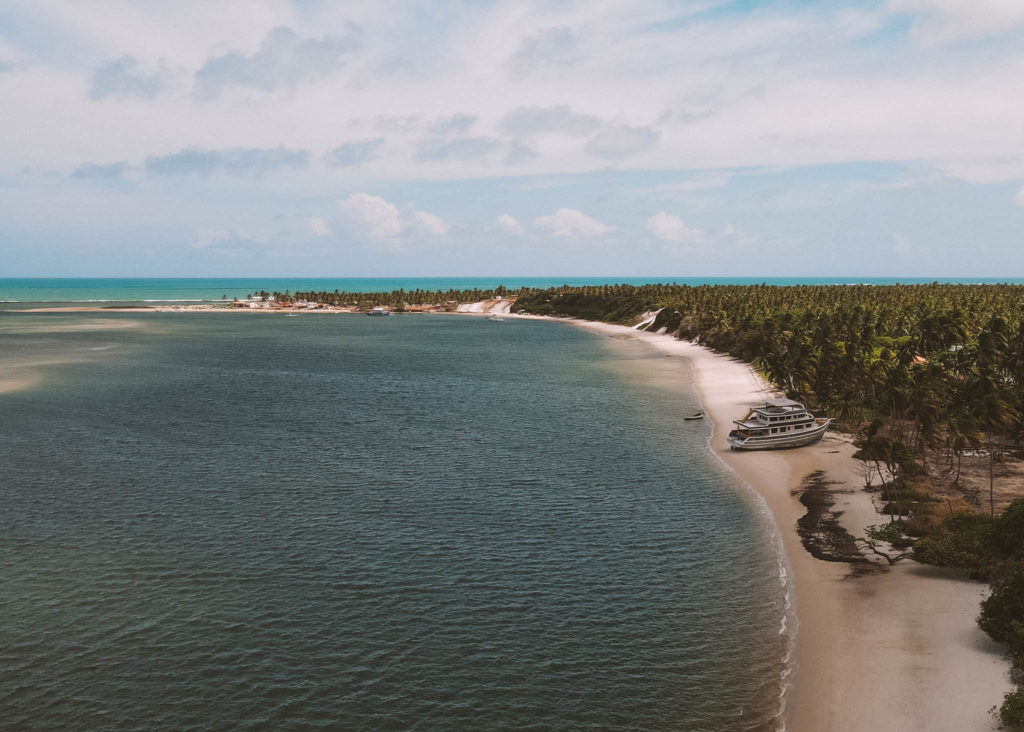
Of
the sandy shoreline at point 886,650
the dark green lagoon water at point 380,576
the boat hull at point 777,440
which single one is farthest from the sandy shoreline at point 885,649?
the boat hull at point 777,440

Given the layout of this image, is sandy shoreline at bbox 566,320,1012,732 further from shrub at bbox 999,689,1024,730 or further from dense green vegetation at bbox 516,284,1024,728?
dense green vegetation at bbox 516,284,1024,728

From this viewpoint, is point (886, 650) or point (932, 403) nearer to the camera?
point (886, 650)

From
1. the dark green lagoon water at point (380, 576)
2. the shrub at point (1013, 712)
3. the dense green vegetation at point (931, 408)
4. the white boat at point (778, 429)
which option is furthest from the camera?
the white boat at point (778, 429)

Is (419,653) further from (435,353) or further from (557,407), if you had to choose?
(435,353)

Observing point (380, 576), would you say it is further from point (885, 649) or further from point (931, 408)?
point (931, 408)

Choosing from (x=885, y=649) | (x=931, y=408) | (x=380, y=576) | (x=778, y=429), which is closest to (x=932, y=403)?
(x=931, y=408)

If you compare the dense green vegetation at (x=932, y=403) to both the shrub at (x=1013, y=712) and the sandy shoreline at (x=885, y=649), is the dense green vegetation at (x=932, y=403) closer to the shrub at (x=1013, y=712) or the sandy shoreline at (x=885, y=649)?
the shrub at (x=1013, y=712)

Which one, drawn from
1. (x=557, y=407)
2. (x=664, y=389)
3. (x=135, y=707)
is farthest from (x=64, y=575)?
(x=664, y=389)
